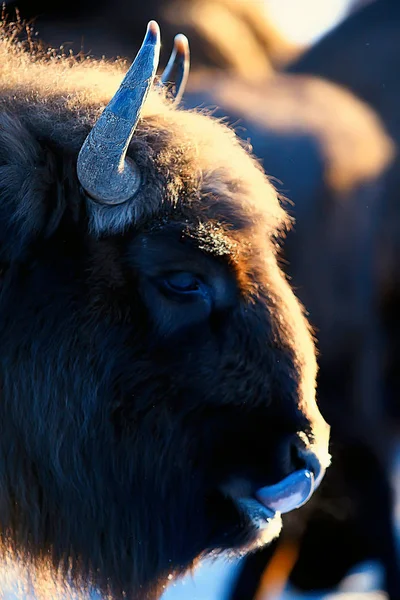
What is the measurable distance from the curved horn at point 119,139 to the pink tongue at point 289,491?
66 cm

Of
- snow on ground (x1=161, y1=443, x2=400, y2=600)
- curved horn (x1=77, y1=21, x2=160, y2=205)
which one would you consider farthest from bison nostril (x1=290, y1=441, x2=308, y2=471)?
snow on ground (x1=161, y1=443, x2=400, y2=600)

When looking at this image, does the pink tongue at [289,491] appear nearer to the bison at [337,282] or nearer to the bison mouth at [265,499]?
the bison mouth at [265,499]

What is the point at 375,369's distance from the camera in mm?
3992

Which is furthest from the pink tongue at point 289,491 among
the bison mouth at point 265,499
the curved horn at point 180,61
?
the curved horn at point 180,61

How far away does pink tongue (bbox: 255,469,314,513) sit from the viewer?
1618 millimetres

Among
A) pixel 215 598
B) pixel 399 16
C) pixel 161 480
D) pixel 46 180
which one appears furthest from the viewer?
pixel 399 16

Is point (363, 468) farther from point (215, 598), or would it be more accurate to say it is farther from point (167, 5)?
point (167, 5)

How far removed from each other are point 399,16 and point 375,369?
2.09m

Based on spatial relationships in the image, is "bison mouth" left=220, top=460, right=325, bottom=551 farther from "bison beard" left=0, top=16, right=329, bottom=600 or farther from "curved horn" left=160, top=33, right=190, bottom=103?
"curved horn" left=160, top=33, right=190, bottom=103

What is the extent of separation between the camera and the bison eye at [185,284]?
5.38 feet

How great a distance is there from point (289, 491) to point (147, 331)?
44 cm

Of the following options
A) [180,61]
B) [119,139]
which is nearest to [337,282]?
[180,61]

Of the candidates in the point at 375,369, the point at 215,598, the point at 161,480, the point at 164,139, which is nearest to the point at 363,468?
the point at 375,369

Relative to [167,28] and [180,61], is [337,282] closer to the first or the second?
[167,28]
